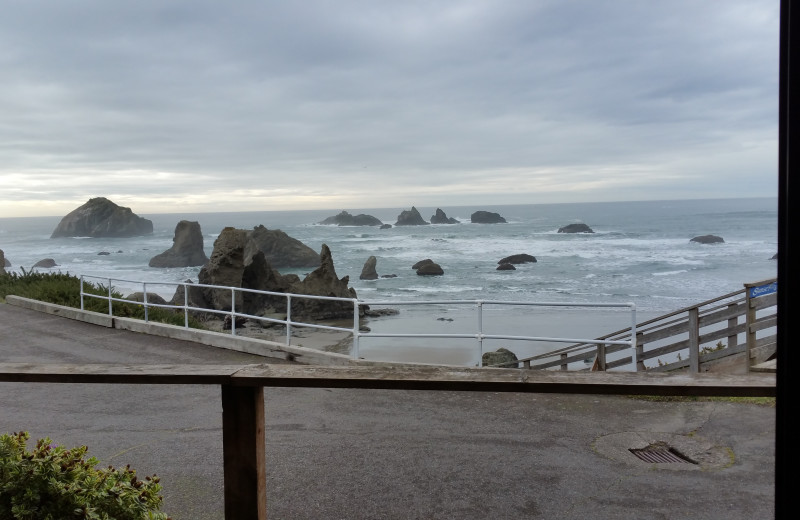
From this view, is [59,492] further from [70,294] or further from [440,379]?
[70,294]

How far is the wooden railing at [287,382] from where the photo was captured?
89.4 inches

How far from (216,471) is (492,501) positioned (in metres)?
2.06

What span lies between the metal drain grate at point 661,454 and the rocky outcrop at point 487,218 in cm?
14761

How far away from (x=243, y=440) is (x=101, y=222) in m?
141

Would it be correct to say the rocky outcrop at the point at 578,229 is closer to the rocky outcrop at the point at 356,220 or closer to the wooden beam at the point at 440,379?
the rocky outcrop at the point at 356,220

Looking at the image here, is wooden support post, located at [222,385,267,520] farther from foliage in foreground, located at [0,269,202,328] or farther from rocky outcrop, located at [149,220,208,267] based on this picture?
rocky outcrop, located at [149,220,208,267]

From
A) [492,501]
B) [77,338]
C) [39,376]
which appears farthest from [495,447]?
[77,338]

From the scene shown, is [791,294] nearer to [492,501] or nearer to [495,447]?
[492,501]

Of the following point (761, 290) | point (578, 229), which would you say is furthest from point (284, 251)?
point (761, 290)

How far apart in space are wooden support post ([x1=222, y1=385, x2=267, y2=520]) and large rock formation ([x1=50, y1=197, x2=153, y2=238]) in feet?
453

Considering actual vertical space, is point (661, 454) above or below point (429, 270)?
above

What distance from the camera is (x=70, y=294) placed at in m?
16.6

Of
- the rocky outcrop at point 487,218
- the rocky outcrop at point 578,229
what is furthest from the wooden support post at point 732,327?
the rocky outcrop at point 487,218

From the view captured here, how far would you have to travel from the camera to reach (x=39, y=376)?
8.36ft
